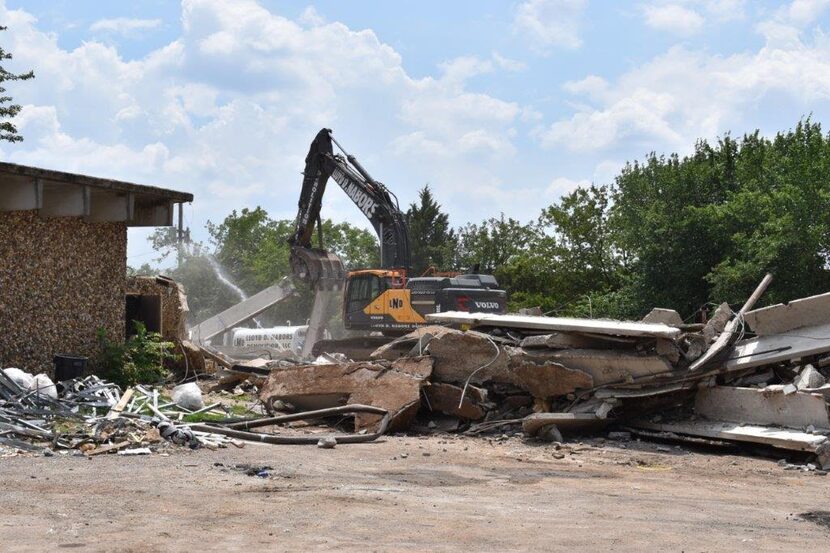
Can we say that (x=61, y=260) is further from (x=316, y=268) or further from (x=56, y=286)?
(x=316, y=268)

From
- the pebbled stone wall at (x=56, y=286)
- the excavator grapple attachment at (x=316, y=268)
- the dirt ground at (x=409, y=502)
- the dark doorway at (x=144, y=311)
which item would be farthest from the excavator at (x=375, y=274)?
the dirt ground at (x=409, y=502)

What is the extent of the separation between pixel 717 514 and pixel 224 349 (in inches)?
1069

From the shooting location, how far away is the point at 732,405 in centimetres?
1325

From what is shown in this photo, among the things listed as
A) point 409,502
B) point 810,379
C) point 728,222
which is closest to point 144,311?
point 810,379

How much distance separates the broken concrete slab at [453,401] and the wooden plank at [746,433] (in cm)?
207

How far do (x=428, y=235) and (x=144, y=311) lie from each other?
47.9 m

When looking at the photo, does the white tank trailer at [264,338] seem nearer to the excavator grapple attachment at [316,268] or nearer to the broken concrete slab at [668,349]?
the excavator grapple attachment at [316,268]

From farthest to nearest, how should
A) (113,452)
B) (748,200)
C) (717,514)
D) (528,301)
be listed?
(528,301) → (748,200) → (113,452) → (717,514)

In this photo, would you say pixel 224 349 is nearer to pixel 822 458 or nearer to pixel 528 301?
pixel 528 301

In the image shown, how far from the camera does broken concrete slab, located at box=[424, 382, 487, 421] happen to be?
1429 centimetres

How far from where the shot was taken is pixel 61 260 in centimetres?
1636

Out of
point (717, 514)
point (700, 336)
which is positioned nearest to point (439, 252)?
point (700, 336)

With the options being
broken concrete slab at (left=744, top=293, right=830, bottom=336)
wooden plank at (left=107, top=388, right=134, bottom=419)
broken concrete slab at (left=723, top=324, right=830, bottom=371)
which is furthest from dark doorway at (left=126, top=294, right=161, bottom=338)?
broken concrete slab at (left=744, top=293, right=830, bottom=336)

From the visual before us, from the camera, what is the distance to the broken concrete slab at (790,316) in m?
13.8
